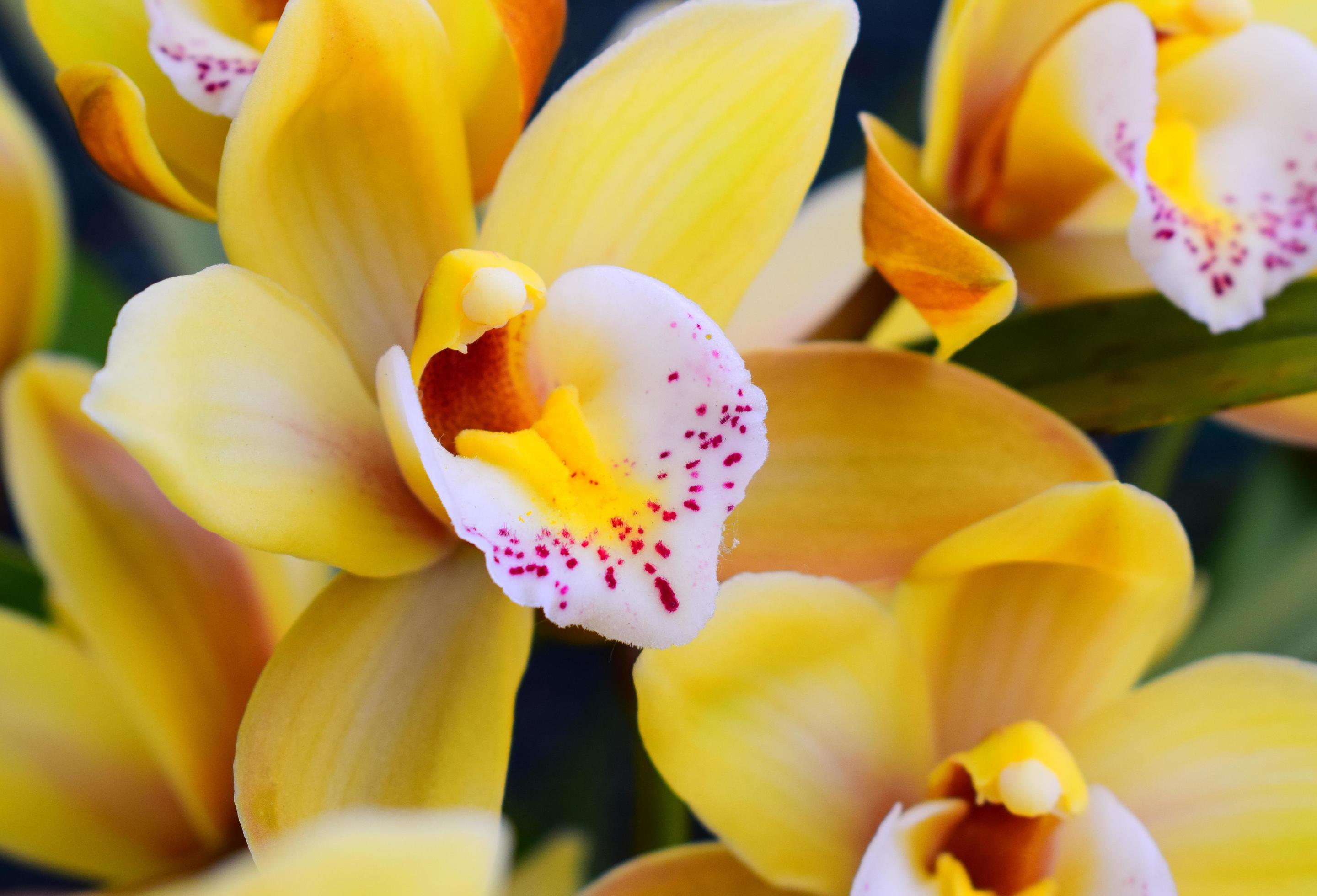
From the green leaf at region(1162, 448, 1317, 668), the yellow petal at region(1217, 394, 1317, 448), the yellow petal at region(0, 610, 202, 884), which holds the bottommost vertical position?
the green leaf at region(1162, 448, 1317, 668)

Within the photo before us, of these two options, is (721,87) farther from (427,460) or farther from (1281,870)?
(1281,870)

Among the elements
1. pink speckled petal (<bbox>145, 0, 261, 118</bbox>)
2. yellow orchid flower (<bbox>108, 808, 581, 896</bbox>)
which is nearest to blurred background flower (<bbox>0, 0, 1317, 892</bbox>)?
pink speckled petal (<bbox>145, 0, 261, 118</bbox>)

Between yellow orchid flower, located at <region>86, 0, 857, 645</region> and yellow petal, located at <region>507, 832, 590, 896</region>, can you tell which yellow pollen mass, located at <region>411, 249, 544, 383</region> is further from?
yellow petal, located at <region>507, 832, 590, 896</region>

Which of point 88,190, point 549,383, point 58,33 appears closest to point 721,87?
point 549,383

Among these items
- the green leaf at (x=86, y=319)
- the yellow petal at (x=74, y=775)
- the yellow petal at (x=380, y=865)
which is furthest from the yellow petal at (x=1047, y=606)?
the green leaf at (x=86, y=319)

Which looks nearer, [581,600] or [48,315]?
[581,600]
